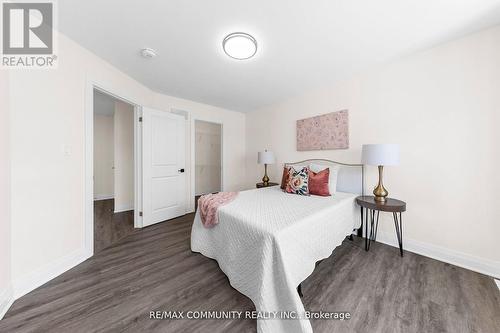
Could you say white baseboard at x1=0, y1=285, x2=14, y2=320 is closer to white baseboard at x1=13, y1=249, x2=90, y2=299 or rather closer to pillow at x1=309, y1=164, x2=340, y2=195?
white baseboard at x1=13, y1=249, x2=90, y2=299

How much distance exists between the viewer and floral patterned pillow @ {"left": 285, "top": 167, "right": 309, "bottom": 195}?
2385 mm

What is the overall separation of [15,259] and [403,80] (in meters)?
4.24

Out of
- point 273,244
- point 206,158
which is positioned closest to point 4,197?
point 273,244

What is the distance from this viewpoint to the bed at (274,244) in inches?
43.0

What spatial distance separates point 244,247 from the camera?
1.37 metres

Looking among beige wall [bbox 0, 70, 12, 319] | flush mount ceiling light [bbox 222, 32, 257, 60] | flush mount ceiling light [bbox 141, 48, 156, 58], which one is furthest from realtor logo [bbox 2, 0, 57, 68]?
flush mount ceiling light [bbox 222, 32, 257, 60]

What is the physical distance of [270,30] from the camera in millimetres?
1633

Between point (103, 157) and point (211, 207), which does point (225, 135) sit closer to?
point (211, 207)

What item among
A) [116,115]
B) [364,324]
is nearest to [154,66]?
[116,115]

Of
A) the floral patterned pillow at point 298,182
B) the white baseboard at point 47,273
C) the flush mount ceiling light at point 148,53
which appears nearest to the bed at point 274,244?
the floral patterned pillow at point 298,182

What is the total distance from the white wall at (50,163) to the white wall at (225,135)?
120cm

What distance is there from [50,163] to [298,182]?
2.68 metres

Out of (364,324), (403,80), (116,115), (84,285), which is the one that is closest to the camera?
(364,324)

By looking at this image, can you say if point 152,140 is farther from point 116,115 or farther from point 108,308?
point 108,308
